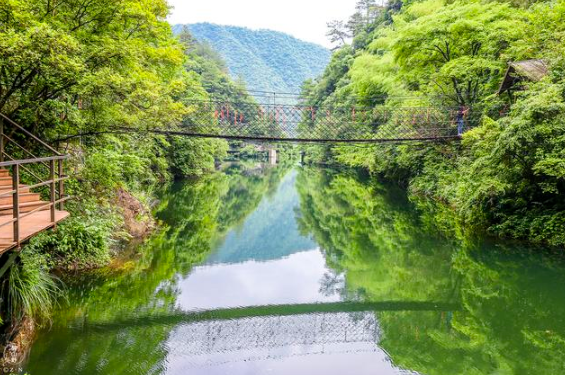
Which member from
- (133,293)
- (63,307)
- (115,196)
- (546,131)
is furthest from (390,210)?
(63,307)

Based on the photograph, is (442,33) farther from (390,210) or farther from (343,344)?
(343,344)

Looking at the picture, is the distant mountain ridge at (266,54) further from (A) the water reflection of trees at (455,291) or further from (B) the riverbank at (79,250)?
(B) the riverbank at (79,250)

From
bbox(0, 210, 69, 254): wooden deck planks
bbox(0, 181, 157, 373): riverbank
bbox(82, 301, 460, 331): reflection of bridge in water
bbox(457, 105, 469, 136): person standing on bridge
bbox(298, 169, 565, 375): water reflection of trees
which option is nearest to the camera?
bbox(0, 210, 69, 254): wooden deck planks

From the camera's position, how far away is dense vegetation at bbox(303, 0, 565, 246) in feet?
32.6

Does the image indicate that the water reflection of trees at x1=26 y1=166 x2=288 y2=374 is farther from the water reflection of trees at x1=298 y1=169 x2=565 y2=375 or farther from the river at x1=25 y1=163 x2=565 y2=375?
the water reflection of trees at x1=298 y1=169 x2=565 y2=375

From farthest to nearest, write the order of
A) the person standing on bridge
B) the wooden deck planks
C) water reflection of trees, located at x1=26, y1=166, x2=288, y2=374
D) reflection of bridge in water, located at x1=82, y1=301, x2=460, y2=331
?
the person standing on bridge, reflection of bridge in water, located at x1=82, y1=301, x2=460, y2=331, water reflection of trees, located at x1=26, y1=166, x2=288, y2=374, the wooden deck planks

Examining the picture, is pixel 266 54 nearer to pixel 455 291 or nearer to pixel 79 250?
pixel 455 291

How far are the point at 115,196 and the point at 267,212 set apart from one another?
948cm

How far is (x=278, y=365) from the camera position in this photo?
233 inches

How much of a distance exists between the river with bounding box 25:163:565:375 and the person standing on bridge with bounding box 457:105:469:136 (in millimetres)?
4310

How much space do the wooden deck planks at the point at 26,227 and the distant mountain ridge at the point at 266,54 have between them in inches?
3697

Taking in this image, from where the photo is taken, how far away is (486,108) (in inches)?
611

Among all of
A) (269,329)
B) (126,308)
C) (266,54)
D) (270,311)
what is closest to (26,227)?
(126,308)

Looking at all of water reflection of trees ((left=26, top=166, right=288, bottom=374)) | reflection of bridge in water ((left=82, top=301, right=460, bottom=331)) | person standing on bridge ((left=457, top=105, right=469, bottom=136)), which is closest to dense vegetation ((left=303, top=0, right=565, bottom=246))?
person standing on bridge ((left=457, top=105, right=469, bottom=136))
